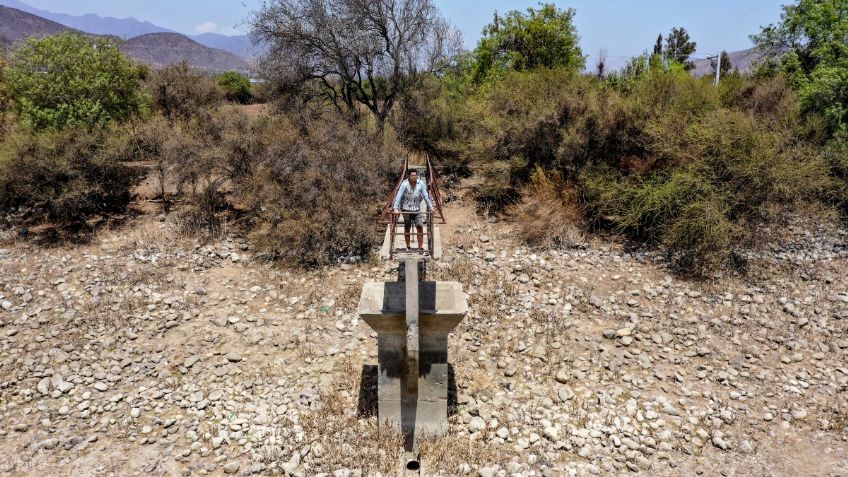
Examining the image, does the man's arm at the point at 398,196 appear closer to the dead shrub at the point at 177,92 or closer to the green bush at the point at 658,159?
the green bush at the point at 658,159

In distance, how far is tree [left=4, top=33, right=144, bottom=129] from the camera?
15.0 m

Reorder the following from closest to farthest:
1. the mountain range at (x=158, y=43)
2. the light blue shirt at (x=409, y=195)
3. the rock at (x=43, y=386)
Result: the light blue shirt at (x=409, y=195)
the rock at (x=43, y=386)
the mountain range at (x=158, y=43)

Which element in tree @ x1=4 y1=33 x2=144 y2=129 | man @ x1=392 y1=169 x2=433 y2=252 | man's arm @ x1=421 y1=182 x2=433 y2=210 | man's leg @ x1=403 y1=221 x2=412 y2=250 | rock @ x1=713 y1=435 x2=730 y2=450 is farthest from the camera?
tree @ x1=4 y1=33 x2=144 y2=129

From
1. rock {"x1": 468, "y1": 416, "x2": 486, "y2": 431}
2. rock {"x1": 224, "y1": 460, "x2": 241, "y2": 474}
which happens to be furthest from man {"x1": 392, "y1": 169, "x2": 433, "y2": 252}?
rock {"x1": 224, "y1": 460, "x2": 241, "y2": 474}

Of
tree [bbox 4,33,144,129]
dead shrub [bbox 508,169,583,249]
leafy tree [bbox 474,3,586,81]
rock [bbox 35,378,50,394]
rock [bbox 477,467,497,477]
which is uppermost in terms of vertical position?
leafy tree [bbox 474,3,586,81]

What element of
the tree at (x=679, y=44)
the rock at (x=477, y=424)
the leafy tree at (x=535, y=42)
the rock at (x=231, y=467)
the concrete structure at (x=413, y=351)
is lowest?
the rock at (x=231, y=467)

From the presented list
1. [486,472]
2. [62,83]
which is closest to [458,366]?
[486,472]

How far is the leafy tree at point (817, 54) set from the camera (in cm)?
1448

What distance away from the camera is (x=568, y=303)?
1123cm

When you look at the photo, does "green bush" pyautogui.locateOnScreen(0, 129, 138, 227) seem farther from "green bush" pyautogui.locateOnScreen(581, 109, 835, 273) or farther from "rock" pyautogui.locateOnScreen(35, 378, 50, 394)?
"green bush" pyautogui.locateOnScreen(581, 109, 835, 273)

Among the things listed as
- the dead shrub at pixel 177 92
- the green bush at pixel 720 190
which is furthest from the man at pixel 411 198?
the dead shrub at pixel 177 92

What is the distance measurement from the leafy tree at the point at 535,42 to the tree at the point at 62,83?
1571cm

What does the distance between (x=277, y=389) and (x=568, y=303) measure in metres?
6.60

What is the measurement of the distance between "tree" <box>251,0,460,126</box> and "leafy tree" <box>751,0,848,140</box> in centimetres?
1225
